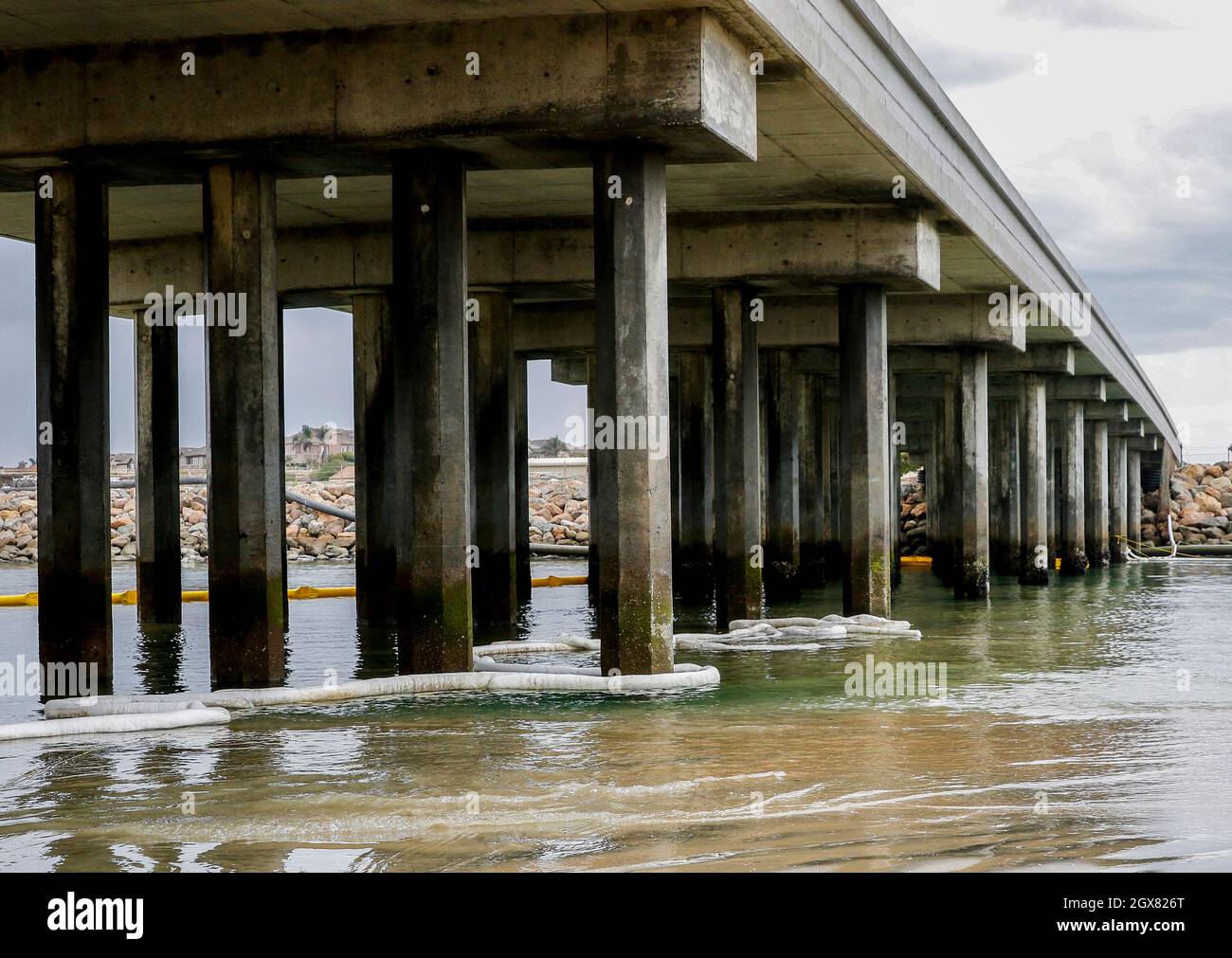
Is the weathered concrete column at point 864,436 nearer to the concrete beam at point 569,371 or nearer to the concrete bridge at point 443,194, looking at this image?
A: the concrete bridge at point 443,194

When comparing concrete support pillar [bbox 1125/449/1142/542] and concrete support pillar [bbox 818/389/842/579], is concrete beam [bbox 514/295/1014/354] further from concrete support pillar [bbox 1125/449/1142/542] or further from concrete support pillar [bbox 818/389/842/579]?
concrete support pillar [bbox 1125/449/1142/542]

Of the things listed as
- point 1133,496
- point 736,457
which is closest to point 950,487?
point 736,457

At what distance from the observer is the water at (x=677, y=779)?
734 centimetres

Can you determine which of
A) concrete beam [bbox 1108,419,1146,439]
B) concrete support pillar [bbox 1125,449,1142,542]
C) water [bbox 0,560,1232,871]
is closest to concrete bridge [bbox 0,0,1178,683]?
water [bbox 0,560,1232,871]

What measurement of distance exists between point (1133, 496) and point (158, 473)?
4844cm

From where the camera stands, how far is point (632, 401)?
1370 centimetres

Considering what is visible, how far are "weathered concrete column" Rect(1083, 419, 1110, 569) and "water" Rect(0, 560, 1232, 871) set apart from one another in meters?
30.0

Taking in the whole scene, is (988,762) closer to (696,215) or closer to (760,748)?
(760,748)

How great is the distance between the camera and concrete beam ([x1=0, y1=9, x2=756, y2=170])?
13.0 m

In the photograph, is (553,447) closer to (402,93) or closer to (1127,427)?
(1127,427)

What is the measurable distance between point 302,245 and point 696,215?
5.27 m

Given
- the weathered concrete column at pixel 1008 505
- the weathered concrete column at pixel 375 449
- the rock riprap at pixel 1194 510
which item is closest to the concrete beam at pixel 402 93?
the weathered concrete column at pixel 375 449

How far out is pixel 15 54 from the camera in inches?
557

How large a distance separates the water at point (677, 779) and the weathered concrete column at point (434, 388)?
3.18 ft
